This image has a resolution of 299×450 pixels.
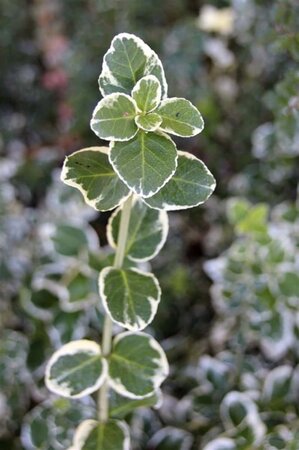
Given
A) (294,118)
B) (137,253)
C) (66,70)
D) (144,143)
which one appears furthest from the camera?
(66,70)

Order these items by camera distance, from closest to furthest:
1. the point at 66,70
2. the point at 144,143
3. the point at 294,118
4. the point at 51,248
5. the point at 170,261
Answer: the point at 144,143, the point at 294,118, the point at 51,248, the point at 170,261, the point at 66,70

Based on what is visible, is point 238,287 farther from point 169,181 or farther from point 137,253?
point 169,181

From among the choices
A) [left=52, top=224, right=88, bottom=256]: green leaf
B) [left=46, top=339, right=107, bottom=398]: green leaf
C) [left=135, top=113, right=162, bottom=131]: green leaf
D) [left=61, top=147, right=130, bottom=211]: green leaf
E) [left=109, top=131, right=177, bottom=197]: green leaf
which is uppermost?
[left=135, top=113, right=162, bottom=131]: green leaf

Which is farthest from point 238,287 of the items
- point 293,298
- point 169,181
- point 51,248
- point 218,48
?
point 218,48

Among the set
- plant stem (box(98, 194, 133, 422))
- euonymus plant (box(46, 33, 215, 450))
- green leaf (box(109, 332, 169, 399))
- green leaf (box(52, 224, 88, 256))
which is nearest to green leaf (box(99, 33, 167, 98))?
euonymus plant (box(46, 33, 215, 450))

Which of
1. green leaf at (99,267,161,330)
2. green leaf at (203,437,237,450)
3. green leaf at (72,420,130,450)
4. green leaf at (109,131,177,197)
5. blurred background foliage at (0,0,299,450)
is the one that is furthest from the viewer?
blurred background foliage at (0,0,299,450)

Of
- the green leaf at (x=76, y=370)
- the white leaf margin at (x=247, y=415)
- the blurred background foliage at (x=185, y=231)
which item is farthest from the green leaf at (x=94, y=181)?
the white leaf margin at (x=247, y=415)

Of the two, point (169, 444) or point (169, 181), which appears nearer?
point (169, 181)

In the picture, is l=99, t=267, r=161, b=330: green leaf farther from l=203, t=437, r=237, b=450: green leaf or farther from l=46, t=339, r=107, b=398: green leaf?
l=203, t=437, r=237, b=450: green leaf

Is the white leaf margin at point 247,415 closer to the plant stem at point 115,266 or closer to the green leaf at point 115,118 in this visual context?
the plant stem at point 115,266
